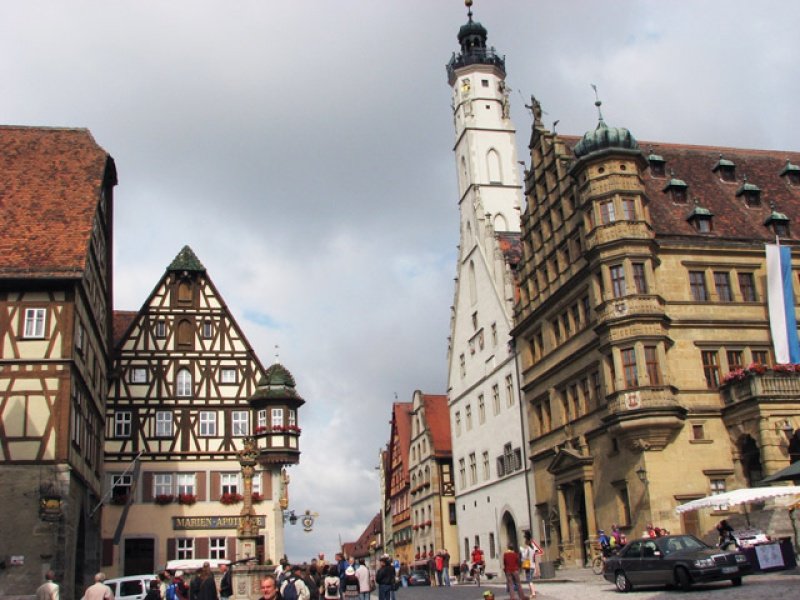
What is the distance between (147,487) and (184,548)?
11.9 feet

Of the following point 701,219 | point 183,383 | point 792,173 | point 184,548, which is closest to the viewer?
point 701,219

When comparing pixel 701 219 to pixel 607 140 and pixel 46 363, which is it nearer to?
pixel 607 140

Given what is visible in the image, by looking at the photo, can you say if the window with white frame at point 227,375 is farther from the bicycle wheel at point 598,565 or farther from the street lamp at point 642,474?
the street lamp at point 642,474

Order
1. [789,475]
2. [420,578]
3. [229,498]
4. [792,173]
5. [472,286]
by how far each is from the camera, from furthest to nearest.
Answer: [472,286] → [420,578] → [229,498] → [792,173] → [789,475]

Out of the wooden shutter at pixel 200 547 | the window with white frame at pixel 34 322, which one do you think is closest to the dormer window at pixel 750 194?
the window with white frame at pixel 34 322

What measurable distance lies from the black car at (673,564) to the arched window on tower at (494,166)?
116 ft

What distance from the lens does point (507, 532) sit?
46.2 metres

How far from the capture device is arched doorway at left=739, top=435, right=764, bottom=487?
32.1 m

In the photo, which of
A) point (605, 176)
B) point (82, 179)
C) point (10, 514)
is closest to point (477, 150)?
point (605, 176)

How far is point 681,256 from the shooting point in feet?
114

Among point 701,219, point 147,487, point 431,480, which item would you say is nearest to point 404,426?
point 431,480

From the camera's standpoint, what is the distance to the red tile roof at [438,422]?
62969 mm

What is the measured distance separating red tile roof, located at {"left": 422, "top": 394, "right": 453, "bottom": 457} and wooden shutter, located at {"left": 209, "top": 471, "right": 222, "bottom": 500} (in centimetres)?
1935

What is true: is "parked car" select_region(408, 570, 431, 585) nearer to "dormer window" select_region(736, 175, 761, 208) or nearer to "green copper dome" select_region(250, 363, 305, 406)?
"green copper dome" select_region(250, 363, 305, 406)
